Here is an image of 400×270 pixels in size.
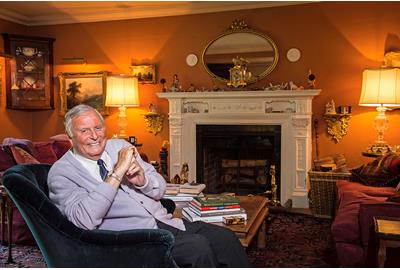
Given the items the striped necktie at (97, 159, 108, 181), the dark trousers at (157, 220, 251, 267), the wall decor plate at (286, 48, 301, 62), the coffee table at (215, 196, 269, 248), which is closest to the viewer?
the dark trousers at (157, 220, 251, 267)

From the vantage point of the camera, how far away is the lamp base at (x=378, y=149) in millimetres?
3855

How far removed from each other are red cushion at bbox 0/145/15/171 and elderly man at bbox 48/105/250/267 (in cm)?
181

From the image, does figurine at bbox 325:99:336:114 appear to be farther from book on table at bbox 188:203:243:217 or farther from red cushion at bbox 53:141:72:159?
red cushion at bbox 53:141:72:159

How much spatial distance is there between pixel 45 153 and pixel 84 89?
70.3 inches

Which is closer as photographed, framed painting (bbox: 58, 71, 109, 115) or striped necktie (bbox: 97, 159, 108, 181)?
striped necktie (bbox: 97, 159, 108, 181)

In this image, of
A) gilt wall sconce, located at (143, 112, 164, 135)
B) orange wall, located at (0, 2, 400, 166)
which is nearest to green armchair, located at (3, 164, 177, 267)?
orange wall, located at (0, 2, 400, 166)

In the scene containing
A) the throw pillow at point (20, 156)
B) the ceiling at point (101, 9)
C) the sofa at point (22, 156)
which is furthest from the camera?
the ceiling at point (101, 9)

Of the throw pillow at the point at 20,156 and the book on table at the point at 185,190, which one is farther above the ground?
the throw pillow at the point at 20,156

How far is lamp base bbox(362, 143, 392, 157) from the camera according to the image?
386 centimetres

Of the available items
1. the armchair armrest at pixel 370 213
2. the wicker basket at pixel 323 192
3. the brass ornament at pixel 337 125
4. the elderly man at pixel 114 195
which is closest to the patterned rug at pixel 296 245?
the wicker basket at pixel 323 192

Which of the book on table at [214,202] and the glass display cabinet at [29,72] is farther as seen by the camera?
the glass display cabinet at [29,72]

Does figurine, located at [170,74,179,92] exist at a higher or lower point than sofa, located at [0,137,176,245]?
higher

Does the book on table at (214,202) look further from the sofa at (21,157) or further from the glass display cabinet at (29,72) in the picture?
the glass display cabinet at (29,72)

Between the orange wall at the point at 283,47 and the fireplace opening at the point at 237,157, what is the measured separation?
0.57 m
